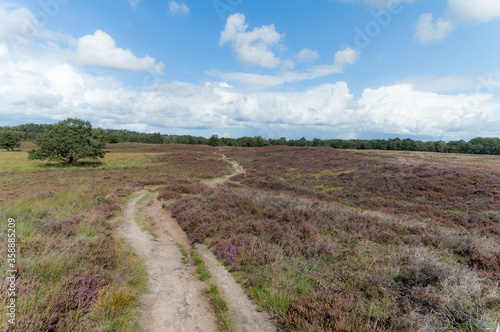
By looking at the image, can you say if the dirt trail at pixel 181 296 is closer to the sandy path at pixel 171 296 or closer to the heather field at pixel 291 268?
the sandy path at pixel 171 296

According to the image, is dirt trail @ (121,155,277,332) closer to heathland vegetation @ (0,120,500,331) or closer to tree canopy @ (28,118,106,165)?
heathland vegetation @ (0,120,500,331)

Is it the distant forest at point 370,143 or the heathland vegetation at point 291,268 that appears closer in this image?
the heathland vegetation at point 291,268

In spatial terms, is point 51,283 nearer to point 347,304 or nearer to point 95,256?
point 95,256

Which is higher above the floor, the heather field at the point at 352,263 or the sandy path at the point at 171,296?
the heather field at the point at 352,263

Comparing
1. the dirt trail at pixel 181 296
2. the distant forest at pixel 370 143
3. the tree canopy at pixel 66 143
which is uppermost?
the distant forest at pixel 370 143

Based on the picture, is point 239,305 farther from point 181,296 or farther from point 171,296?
point 171,296

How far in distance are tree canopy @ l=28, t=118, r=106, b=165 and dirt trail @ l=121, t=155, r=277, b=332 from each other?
4775 cm

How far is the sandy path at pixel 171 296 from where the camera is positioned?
16.4 feet

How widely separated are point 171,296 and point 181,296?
0.94ft

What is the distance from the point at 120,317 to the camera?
4773mm

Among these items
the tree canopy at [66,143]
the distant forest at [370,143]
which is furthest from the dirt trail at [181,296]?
the distant forest at [370,143]

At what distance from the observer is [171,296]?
6055 millimetres

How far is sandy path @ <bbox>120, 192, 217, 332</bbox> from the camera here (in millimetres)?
4986

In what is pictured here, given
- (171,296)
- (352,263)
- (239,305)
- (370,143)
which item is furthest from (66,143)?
(370,143)
